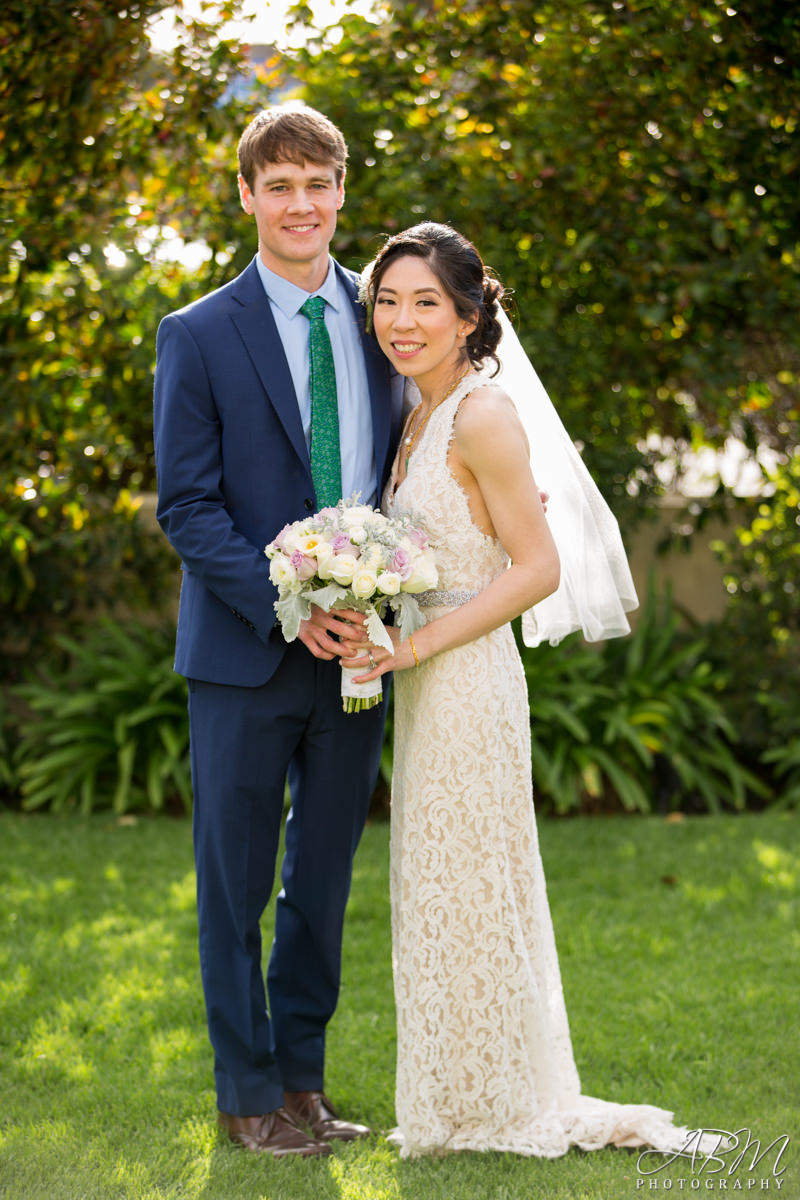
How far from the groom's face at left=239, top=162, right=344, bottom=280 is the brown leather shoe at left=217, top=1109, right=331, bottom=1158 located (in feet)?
7.30

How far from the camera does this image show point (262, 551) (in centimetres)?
321

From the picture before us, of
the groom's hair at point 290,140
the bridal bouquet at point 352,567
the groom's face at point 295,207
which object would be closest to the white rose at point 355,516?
the bridal bouquet at point 352,567

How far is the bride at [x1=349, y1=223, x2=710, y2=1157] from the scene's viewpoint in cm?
315

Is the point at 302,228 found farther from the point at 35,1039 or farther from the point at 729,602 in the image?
the point at 729,602

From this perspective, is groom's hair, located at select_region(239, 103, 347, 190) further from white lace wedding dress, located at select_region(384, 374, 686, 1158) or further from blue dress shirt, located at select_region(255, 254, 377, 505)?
white lace wedding dress, located at select_region(384, 374, 686, 1158)

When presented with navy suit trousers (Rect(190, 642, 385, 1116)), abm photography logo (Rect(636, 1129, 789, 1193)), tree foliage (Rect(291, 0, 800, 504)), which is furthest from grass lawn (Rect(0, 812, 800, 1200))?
tree foliage (Rect(291, 0, 800, 504))

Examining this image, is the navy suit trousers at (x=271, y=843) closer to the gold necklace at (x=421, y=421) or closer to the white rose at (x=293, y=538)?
the white rose at (x=293, y=538)

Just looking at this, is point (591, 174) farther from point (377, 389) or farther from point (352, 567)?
point (352, 567)

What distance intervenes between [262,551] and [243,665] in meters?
0.30

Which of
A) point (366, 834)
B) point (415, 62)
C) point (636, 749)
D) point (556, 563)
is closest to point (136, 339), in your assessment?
point (415, 62)

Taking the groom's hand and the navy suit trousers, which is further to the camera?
the navy suit trousers

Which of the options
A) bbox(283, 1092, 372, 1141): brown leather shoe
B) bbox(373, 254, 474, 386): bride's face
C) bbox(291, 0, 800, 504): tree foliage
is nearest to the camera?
bbox(373, 254, 474, 386): bride's face

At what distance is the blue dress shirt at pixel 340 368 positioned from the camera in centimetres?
329

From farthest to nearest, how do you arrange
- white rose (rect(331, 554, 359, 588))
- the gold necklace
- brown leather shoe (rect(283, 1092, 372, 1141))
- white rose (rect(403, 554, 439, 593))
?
brown leather shoe (rect(283, 1092, 372, 1141)) → the gold necklace → white rose (rect(403, 554, 439, 593)) → white rose (rect(331, 554, 359, 588))
